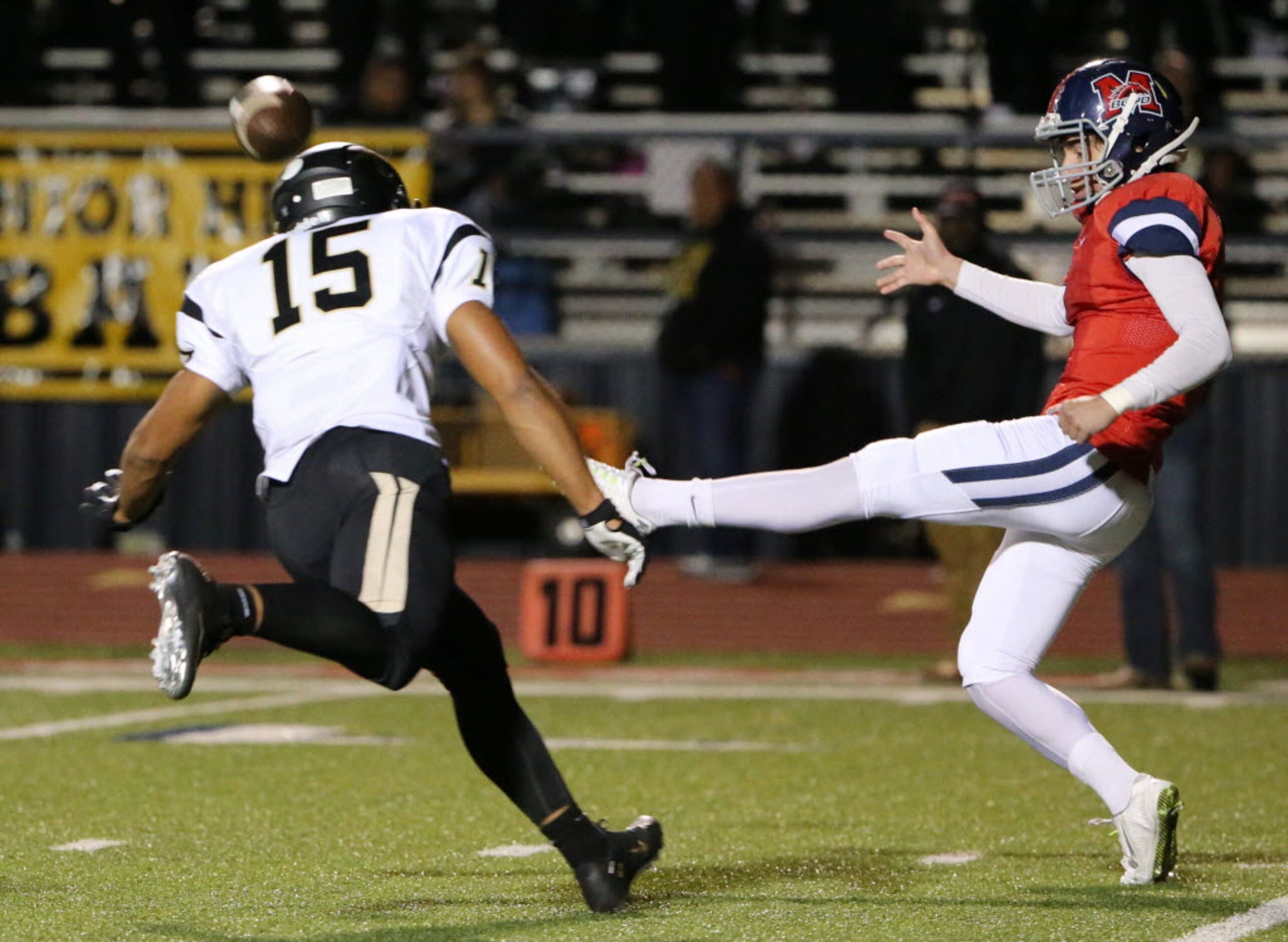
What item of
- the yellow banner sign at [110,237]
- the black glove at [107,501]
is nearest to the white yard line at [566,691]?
the yellow banner sign at [110,237]

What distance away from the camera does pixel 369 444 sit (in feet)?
14.1

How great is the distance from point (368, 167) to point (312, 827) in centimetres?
195

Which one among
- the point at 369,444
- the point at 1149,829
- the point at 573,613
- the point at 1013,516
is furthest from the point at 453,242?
the point at 573,613

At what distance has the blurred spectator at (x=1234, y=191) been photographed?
12.1 meters

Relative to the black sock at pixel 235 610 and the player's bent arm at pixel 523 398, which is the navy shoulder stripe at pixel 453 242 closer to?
the player's bent arm at pixel 523 398

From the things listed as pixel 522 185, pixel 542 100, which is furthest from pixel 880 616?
pixel 542 100

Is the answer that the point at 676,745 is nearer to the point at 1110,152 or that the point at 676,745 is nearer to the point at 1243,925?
the point at 1110,152

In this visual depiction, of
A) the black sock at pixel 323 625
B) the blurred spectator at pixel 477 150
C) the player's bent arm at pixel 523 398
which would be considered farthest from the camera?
the blurred spectator at pixel 477 150

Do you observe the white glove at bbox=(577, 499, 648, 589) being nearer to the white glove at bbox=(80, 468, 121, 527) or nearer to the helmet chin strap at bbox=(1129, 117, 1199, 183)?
the white glove at bbox=(80, 468, 121, 527)

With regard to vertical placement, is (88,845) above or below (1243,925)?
below

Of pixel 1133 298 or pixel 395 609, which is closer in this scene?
pixel 395 609

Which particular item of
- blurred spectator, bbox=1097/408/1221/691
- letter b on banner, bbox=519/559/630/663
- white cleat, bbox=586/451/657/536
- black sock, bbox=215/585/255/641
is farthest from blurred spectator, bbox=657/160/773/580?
black sock, bbox=215/585/255/641

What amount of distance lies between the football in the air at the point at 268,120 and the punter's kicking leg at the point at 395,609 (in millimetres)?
1243

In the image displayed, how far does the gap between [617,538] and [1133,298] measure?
1276 millimetres
